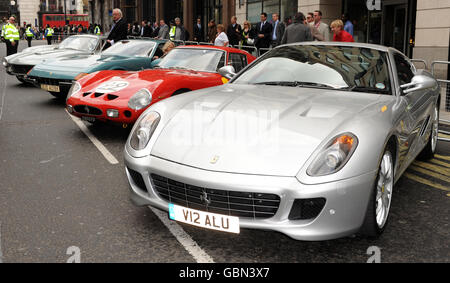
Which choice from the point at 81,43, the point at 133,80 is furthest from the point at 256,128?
the point at 81,43

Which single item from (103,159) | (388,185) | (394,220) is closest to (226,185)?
(388,185)

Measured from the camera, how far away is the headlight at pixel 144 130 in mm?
3613

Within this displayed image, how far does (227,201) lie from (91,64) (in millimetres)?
7090

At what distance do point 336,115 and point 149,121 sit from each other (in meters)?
1.43

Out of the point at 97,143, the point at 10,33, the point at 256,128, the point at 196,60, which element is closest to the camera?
the point at 256,128

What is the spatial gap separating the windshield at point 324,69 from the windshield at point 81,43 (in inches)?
306

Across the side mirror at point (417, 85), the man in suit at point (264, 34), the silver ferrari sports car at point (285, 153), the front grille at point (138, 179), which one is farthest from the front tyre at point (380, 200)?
the man in suit at point (264, 34)

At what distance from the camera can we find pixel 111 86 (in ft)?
22.1

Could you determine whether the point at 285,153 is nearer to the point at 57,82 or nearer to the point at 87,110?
the point at 87,110

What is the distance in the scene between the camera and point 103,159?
577 cm

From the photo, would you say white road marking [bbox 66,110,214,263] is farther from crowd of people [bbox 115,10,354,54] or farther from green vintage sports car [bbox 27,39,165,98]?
crowd of people [bbox 115,10,354,54]

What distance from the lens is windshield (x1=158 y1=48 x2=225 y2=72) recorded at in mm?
7656

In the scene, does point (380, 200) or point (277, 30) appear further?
point (277, 30)

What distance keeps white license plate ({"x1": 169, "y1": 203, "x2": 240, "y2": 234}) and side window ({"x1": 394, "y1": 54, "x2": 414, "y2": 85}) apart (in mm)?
2291
